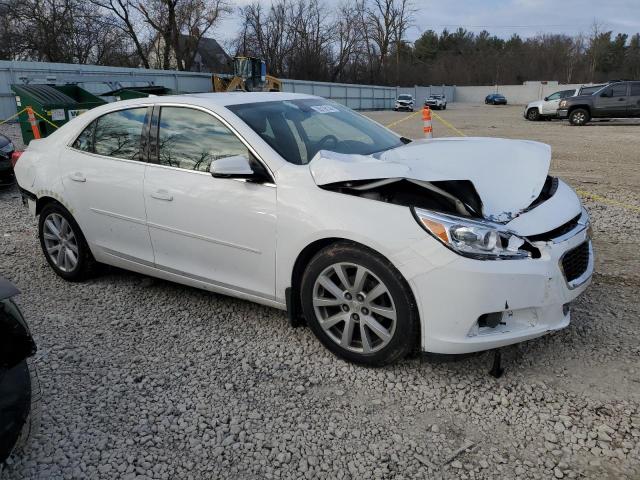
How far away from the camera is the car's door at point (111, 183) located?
3.96 metres

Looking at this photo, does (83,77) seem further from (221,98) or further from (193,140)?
(193,140)

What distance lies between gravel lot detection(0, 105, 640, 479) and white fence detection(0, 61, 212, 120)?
2092 cm

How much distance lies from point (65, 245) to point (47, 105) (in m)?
8.81

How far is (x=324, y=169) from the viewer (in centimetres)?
310

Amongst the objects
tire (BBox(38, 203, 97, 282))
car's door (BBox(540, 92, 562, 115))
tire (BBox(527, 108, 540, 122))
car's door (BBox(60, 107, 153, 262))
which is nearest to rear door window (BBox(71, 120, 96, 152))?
car's door (BBox(60, 107, 153, 262))

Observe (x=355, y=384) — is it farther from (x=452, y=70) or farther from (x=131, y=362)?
(x=452, y=70)

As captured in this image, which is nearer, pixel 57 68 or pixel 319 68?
pixel 57 68

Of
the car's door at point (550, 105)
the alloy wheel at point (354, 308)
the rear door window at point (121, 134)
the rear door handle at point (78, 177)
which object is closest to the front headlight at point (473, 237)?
the alloy wheel at point (354, 308)

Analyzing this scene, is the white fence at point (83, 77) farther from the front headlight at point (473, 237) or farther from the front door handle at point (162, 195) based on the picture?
the front headlight at point (473, 237)

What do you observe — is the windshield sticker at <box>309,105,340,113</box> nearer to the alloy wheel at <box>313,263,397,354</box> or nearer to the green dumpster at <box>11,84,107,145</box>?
the alloy wheel at <box>313,263,397,354</box>

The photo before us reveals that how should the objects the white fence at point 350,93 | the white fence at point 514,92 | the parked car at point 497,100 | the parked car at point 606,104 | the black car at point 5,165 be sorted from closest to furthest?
1. the black car at point 5,165
2. the parked car at point 606,104
3. the white fence at point 350,93
4. the parked car at point 497,100
5. the white fence at point 514,92

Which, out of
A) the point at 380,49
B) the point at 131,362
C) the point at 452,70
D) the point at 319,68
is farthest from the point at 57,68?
the point at 452,70

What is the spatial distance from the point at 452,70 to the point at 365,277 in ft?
304

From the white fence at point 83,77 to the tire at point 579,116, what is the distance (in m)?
17.6
